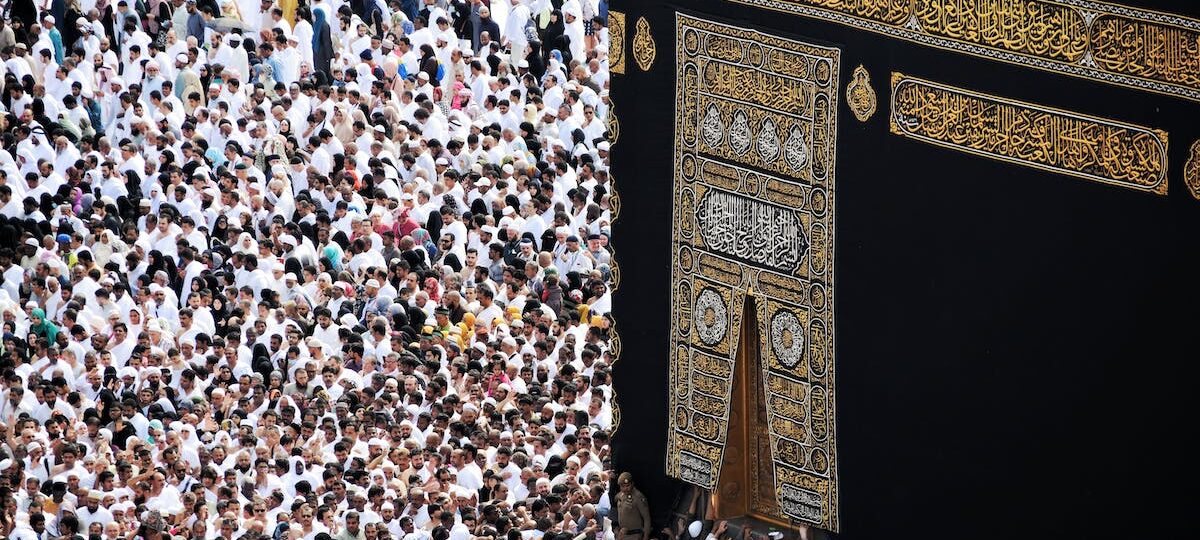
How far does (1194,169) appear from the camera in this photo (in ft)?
26.5

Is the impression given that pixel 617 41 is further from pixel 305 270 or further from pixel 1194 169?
pixel 1194 169

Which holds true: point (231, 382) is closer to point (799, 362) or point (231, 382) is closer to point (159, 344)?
point (159, 344)

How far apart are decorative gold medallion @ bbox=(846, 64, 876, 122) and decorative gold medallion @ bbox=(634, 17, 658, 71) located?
1442mm

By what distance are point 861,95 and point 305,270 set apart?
174 inches

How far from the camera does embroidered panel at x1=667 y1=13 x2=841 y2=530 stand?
32.7ft

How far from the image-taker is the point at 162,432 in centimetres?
1166

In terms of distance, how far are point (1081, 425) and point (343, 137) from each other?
6618 mm

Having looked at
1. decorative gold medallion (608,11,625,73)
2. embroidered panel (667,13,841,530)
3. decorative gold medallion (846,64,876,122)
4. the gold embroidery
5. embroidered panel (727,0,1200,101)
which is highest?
embroidered panel (727,0,1200,101)

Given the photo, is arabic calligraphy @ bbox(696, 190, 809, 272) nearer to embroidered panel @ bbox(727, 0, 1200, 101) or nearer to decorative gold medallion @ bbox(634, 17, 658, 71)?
decorative gold medallion @ bbox(634, 17, 658, 71)

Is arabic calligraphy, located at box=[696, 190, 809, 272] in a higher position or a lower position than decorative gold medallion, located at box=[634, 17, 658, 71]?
lower

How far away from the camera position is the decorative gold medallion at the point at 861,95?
9.59 meters

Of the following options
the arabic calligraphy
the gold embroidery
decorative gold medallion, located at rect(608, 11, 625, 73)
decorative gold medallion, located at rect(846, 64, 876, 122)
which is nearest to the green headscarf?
decorative gold medallion, located at rect(608, 11, 625, 73)

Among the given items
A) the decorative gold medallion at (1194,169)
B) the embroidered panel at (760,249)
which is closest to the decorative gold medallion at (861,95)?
the embroidered panel at (760,249)

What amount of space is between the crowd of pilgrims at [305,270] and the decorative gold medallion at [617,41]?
936 mm
